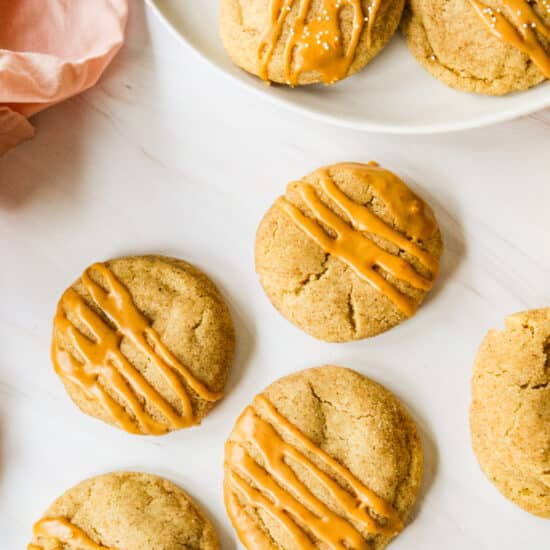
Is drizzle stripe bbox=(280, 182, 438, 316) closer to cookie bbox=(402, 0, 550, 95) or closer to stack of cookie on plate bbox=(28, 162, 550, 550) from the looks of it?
stack of cookie on plate bbox=(28, 162, 550, 550)

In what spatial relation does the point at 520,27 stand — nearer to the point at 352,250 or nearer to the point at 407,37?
the point at 407,37

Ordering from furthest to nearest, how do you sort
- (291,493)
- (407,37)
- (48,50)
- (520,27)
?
(48,50), (291,493), (407,37), (520,27)

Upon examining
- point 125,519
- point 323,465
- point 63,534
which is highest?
point 323,465

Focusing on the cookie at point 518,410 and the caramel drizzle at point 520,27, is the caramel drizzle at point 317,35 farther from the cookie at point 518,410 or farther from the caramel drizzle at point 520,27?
the cookie at point 518,410

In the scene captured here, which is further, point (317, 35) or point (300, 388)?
point (300, 388)

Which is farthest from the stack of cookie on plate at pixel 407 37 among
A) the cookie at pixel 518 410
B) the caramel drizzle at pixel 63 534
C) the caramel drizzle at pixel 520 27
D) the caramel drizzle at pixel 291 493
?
the caramel drizzle at pixel 63 534

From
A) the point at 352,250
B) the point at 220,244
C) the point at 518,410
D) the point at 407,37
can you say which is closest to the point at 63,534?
the point at 220,244

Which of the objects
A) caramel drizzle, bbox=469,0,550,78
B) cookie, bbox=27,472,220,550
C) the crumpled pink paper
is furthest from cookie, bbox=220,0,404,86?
cookie, bbox=27,472,220,550
